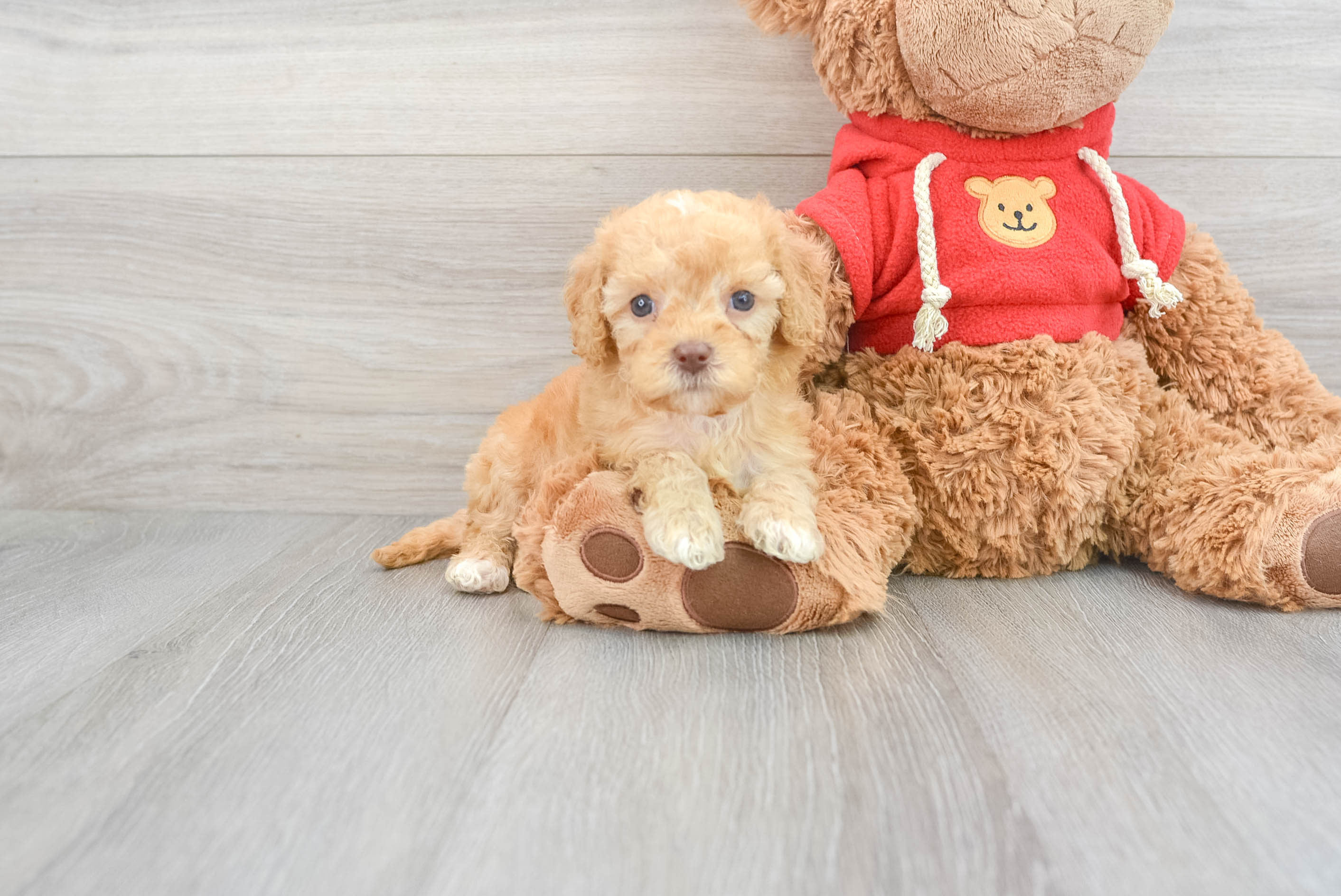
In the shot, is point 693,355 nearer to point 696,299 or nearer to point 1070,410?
point 696,299

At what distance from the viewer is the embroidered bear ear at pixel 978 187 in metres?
1.24

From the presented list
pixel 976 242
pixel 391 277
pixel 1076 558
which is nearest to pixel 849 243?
pixel 976 242

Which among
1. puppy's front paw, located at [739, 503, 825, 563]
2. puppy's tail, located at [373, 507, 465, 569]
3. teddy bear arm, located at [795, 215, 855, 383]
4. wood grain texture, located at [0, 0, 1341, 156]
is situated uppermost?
wood grain texture, located at [0, 0, 1341, 156]

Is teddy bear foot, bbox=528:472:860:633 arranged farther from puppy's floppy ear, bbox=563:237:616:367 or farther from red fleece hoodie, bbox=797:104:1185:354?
red fleece hoodie, bbox=797:104:1185:354

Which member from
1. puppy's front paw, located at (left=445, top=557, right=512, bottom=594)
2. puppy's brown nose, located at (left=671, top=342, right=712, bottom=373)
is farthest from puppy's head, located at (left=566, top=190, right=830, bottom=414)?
puppy's front paw, located at (left=445, top=557, right=512, bottom=594)

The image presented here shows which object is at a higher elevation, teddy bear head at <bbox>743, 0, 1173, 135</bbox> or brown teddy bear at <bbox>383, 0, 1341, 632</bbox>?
teddy bear head at <bbox>743, 0, 1173, 135</bbox>

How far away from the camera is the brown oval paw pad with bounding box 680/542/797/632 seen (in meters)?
1.08

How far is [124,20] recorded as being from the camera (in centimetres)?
162

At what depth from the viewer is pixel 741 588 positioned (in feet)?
3.53

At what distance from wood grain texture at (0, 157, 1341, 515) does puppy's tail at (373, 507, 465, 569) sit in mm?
267

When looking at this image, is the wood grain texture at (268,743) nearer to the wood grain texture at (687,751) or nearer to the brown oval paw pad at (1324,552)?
the wood grain texture at (687,751)

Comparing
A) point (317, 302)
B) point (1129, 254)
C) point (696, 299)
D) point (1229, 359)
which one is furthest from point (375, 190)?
point (1229, 359)

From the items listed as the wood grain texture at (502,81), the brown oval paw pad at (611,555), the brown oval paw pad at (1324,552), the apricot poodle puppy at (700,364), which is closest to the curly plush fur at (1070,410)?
the brown oval paw pad at (1324,552)

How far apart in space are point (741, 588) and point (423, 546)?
59 centimetres
